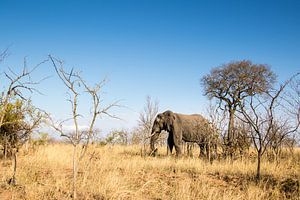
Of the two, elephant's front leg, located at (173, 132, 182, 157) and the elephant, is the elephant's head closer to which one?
Answer: the elephant

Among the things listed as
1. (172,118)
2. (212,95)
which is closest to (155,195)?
(172,118)

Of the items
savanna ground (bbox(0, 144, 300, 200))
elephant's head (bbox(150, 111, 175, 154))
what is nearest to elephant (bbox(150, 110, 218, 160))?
elephant's head (bbox(150, 111, 175, 154))

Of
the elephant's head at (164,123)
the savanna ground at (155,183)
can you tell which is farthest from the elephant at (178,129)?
the savanna ground at (155,183)

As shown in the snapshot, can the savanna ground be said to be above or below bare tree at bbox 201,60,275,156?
below

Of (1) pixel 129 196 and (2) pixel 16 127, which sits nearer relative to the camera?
(1) pixel 129 196

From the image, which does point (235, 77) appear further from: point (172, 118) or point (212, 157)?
point (212, 157)

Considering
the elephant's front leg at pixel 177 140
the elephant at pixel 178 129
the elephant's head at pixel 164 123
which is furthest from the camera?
the elephant's head at pixel 164 123

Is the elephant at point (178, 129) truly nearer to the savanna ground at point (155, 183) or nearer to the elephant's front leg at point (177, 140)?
the elephant's front leg at point (177, 140)

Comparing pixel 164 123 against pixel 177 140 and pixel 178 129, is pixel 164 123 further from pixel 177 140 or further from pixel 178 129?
pixel 177 140

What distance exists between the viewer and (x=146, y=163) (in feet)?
29.3

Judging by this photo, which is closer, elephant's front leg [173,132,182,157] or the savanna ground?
the savanna ground

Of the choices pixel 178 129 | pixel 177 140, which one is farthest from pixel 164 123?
pixel 177 140

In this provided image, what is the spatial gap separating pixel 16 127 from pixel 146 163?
448cm

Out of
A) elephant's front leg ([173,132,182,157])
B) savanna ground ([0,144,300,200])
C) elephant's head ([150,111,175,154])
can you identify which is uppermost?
elephant's head ([150,111,175,154])
